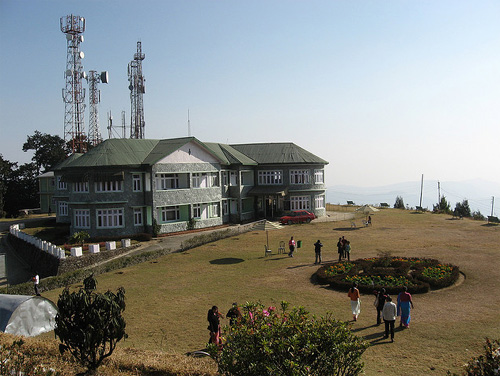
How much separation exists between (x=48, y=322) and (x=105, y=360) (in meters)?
7.42

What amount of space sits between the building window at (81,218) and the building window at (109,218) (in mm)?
1081

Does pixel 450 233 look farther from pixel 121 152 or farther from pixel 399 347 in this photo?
pixel 121 152

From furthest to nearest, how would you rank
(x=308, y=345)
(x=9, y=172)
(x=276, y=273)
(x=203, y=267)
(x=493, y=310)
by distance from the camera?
Result: (x=9, y=172) → (x=203, y=267) → (x=276, y=273) → (x=493, y=310) → (x=308, y=345)

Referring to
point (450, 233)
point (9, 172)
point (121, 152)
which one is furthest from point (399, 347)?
point (9, 172)

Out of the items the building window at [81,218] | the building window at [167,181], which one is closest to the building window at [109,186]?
the building window at [81,218]

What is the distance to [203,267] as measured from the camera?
27.7m

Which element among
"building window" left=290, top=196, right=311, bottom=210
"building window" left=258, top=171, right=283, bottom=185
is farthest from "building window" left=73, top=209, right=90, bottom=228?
"building window" left=290, top=196, right=311, bottom=210

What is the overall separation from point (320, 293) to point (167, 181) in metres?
24.6

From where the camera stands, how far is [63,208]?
163ft

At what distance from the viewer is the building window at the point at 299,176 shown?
169 ft

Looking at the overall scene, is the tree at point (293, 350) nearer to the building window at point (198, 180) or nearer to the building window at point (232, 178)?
the building window at point (198, 180)

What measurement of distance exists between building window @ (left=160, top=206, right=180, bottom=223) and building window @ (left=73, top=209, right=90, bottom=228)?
661cm

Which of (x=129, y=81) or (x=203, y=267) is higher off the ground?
(x=129, y=81)

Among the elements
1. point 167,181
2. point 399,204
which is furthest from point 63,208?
point 399,204
